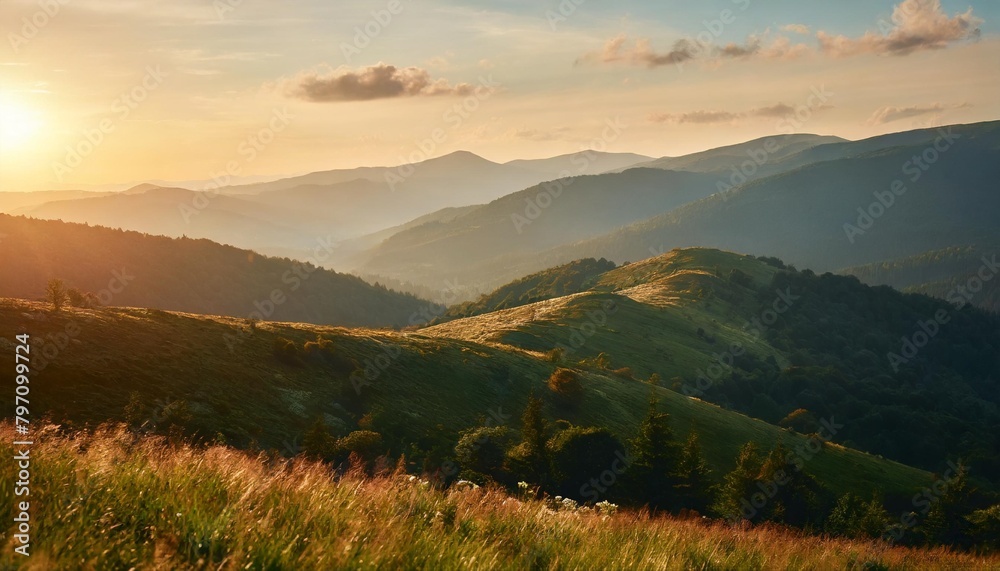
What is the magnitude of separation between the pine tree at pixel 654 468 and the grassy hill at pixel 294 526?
37750 millimetres

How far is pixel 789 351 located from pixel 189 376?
181111mm

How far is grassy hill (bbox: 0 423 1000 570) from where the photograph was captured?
17.7 feet

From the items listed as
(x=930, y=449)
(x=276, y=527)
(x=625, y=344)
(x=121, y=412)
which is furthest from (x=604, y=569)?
(x=930, y=449)

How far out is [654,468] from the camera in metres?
46.8

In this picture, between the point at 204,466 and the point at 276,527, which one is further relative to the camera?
the point at 204,466

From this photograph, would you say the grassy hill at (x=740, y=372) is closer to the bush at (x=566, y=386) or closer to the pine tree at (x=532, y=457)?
the bush at (x=566, y=386)

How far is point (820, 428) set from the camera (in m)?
120

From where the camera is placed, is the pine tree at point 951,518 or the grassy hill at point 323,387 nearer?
the grassy hill at point 323,387

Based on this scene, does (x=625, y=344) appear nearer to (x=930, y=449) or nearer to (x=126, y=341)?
(x=930, y=449)

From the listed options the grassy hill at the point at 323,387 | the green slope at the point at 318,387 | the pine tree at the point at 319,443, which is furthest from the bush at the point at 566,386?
the pine tree at the point at 319,443

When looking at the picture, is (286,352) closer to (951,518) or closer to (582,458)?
(582,458)

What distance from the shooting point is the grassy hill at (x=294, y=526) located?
17.7 ft

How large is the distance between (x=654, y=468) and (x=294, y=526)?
1762 inches

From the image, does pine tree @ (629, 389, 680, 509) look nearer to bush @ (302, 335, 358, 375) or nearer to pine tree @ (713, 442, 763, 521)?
pine tree @ (713, 442, 763, 521)
